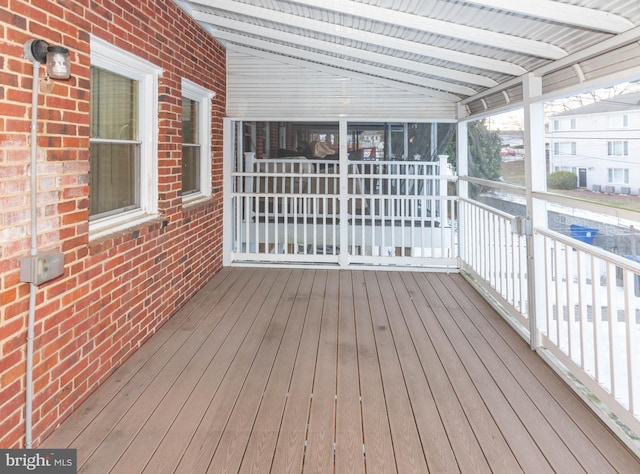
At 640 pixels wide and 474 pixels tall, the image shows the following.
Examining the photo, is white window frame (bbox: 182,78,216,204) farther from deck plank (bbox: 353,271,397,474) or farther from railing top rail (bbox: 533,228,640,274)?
railing top rail (bbox: 533,228,640,274)

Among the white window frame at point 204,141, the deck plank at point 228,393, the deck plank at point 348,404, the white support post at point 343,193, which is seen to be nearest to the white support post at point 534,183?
the deck plank at point 348,404

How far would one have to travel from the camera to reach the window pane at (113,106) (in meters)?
2.84

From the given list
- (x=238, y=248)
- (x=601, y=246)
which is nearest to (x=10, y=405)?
(x=601, y=246)

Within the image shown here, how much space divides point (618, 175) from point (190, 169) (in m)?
3.87

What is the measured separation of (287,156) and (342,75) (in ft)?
5.58

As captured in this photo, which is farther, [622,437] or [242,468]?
[622,437]

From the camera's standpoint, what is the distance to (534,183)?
3.37 meters

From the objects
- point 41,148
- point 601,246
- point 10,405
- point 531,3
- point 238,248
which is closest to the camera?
point 10,405

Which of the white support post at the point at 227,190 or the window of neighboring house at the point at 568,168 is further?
the white support post at the point at 227,190

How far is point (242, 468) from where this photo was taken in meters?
1.95

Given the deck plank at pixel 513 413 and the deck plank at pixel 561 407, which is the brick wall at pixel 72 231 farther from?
the deck plank at pixel 561 407

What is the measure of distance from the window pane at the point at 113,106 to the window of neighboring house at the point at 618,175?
3072 millimetres

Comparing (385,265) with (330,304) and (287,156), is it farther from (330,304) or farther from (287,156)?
(287,156)

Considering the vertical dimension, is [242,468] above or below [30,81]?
below
